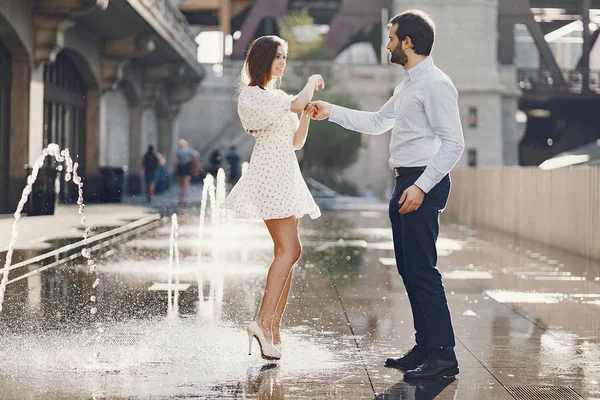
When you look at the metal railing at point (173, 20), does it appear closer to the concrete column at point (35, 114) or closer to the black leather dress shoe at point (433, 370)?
the concrete column at point (35, 114)

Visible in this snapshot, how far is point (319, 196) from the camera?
144 ft

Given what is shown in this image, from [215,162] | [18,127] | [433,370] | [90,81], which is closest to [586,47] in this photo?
[215,162]

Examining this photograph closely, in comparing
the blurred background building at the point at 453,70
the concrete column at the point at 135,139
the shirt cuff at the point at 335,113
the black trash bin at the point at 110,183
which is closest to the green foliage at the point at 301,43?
the blurred background building at the point at 453,70

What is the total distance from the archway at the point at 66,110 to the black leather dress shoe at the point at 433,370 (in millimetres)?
22303

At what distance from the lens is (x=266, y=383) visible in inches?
238

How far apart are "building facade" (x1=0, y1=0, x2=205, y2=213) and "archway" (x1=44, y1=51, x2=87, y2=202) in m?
0.03

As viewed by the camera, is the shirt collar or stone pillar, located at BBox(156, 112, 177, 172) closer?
the shirt collar

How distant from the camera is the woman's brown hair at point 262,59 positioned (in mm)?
6688

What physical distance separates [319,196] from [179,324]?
35469 millimetres

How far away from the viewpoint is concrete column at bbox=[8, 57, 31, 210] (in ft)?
77.0

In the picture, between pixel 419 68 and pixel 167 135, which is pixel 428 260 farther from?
pixel 167 135

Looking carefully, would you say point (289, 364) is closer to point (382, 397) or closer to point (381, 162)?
point (382, 397)

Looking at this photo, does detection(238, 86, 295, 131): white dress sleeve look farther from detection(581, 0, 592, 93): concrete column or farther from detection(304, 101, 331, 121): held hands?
detection(581, 0, 592, 93): concrete column

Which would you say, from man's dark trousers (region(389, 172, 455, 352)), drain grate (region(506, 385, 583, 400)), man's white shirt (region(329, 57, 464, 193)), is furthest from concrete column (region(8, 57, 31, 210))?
drain grate (region(506, 385, 583, 400))
